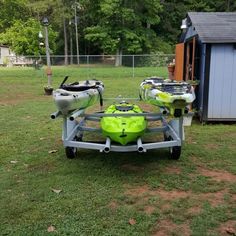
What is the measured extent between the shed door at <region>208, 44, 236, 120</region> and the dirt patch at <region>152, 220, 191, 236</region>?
189 inches

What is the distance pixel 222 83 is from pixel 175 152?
10.1 feet

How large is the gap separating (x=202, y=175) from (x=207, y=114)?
3.31 meters

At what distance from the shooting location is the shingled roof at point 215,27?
759 centimetres

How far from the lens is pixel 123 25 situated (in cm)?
4138

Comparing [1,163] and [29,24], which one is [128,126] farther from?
[29,24]

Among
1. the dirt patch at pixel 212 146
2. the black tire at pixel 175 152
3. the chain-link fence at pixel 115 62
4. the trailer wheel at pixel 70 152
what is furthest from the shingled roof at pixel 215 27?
the chain-link fence at pixel 115 62

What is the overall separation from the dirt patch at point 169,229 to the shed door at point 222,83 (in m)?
4.79

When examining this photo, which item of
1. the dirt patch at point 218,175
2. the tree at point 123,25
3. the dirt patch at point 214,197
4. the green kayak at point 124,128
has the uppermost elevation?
the tree at point 123,25

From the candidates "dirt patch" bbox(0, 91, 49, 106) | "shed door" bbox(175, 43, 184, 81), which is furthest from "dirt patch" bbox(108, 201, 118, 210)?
"dirt patch" bbox(0, 91, 49, 106)

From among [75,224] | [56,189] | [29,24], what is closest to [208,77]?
[56,189]

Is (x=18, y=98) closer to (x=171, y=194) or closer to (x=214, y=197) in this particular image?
(x=171, y=194)

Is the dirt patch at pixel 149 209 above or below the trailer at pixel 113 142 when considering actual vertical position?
below

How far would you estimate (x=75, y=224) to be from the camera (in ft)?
11.4

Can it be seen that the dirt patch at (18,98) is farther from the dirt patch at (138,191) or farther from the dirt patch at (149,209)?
the dirt patch at (149,209)
